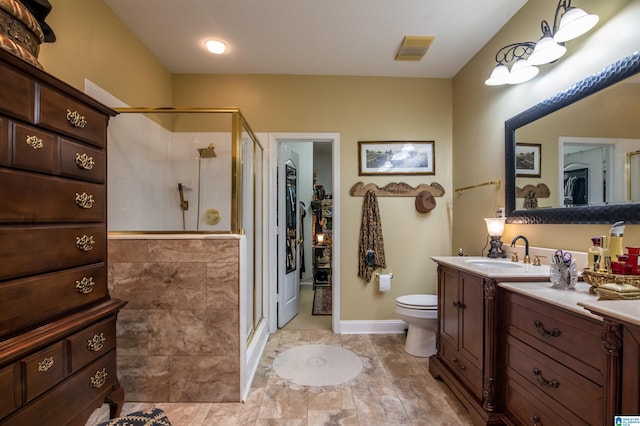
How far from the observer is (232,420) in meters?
1.58

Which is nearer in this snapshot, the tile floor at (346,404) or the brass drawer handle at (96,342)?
the brass drawer handle at (96,342)

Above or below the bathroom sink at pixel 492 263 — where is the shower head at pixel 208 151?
above

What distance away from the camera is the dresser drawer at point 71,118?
3.21ft

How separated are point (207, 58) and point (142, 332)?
7.60 ft

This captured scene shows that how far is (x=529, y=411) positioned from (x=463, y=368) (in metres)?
0.44

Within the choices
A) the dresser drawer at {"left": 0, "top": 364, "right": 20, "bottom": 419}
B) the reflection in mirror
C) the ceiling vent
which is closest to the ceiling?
the ceiling vent

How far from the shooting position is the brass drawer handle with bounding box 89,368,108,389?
1.19 metres

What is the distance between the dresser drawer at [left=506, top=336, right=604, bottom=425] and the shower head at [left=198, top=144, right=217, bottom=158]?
7.95ft

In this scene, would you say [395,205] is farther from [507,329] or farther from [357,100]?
[507,329]

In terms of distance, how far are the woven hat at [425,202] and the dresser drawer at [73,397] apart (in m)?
2.64

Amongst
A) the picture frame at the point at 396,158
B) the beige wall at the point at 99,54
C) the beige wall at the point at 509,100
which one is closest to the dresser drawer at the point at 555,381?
the beige wall at the point at 509,100

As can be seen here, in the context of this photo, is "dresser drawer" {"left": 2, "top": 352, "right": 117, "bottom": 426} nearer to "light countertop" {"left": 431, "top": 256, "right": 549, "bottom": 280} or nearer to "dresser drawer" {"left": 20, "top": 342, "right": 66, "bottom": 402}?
"dresser drawer" {"left": 20, "top": 342, "right": 66, "bottom": 402}

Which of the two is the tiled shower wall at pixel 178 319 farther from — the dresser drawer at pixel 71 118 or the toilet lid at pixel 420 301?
the toilet lid at pixel 420 301

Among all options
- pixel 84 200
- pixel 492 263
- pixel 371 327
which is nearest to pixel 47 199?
pixel 84 200
